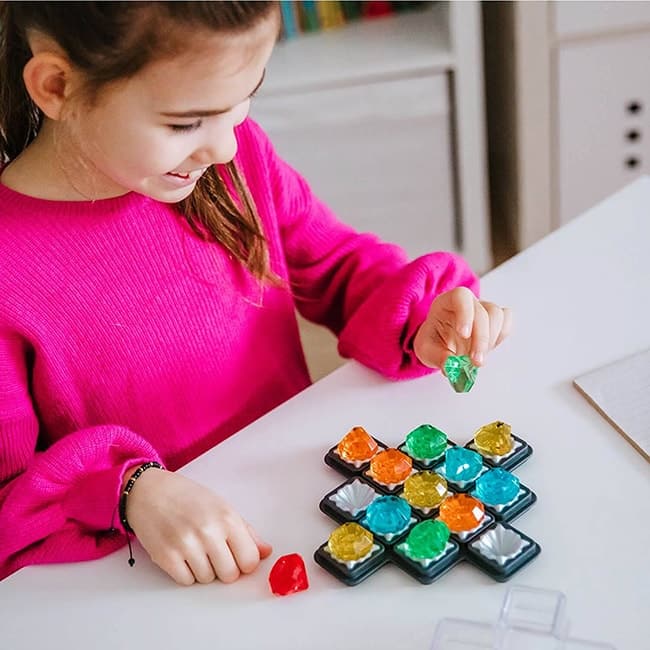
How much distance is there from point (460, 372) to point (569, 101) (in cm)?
109

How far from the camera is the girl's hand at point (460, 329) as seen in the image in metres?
0.85

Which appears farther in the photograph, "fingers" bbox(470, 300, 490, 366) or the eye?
"fingers" bbox(470, 300, 490, 366)

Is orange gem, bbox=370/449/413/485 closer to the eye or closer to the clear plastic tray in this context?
the clear plastic tray

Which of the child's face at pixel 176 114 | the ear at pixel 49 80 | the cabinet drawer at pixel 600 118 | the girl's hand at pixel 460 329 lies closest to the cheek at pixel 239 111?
the child's face at pixel 176 114

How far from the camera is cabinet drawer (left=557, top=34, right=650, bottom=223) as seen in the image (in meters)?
1.73

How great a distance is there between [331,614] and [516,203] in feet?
4.61

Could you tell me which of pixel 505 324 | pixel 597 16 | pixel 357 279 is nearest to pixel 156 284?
pixel 357 279

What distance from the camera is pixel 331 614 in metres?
0.66

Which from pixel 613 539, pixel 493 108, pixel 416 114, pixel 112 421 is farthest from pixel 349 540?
pixel 493 108

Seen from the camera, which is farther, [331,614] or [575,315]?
[575,315]

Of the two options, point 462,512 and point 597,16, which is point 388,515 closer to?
point 462,512

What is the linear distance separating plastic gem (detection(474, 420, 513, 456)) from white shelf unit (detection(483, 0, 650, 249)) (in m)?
1.10

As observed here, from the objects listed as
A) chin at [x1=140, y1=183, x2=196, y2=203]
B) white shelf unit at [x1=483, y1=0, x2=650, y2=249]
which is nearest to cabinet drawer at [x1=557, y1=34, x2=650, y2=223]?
white shelf unit at [x1=483, y1=0, x2=650, y2=249]

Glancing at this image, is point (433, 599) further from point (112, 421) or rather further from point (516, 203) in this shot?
point (516, 203)
